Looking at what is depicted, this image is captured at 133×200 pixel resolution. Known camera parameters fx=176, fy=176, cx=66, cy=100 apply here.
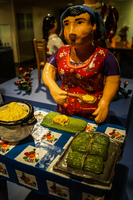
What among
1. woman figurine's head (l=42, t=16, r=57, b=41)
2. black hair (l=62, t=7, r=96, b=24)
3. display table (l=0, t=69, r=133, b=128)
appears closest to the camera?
black hair (l=62, t=7, r=96, b=24)

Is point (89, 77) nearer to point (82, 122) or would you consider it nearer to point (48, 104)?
point (82, 122)

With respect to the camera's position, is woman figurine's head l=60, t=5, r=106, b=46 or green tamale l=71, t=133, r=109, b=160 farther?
woman figurine's head l=60, t=5, r=106, b=46

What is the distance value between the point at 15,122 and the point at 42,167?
0.27 metres

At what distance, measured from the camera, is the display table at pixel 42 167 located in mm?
840

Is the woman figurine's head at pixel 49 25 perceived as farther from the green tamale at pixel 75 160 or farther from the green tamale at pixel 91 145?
the green tamale at pixel 75 160

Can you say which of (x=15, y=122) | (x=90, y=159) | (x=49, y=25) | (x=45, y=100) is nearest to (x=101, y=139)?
(x=90, y=159)

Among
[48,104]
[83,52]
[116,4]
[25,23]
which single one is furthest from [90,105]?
[25,23]

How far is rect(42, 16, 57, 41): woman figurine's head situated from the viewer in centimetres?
256

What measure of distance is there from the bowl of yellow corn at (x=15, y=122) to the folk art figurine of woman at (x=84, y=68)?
0.35 metres

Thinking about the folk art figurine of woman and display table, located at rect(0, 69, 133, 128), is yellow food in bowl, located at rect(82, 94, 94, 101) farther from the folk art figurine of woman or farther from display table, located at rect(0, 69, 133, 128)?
display table, located at rect(0, 69, 133, 128)

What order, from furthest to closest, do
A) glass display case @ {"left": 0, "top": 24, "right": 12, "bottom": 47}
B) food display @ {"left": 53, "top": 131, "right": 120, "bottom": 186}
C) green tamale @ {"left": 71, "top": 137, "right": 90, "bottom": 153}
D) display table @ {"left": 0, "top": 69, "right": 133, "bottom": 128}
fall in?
glass display case @ {"left": 0, "top": 24, "right": 12, "bottom": 47}, display table @ {"left": 0, "top": 69, "right": 133, "bottom": 128}, green tamale @ {"left": 71, "top": 137, "right": 90, "bottom": 153}, food display @ {"left": 53, "top": 131, "right": 120, "bottom": 186}

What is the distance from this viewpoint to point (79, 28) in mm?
1181

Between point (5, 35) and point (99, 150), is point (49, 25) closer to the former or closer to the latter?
point (99, 150)

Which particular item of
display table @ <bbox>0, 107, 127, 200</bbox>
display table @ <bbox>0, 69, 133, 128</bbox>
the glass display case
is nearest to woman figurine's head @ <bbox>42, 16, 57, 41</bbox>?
display table @ <bbox>0, 69, 133, 128</bbox>
